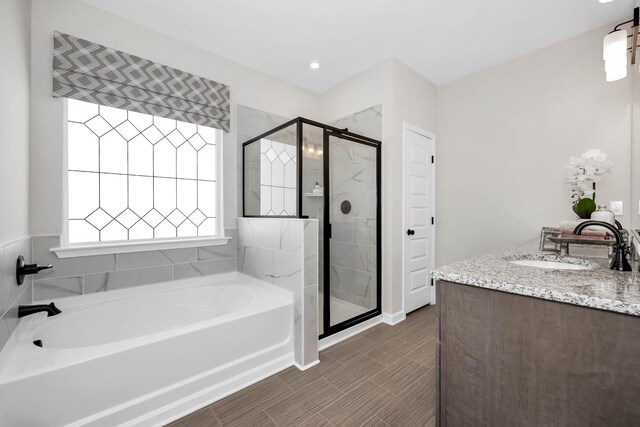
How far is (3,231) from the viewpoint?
130cm

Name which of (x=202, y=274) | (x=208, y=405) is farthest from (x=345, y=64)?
(x=208, y=405)

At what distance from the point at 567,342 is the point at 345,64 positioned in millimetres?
2853

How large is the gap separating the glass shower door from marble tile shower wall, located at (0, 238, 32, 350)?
1911mm

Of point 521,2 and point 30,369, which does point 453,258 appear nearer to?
point 521,2

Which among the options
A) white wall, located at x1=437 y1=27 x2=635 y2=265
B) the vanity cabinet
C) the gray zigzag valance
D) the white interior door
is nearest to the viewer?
the vanity cabinet

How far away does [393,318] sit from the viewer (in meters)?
2.63

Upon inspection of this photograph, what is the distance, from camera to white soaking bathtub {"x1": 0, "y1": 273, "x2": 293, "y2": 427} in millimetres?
1140

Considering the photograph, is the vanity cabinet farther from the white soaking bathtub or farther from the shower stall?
the shower stall

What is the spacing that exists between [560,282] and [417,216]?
210 centimetres

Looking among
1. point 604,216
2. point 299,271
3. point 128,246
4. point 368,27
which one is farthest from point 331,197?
point 604,216

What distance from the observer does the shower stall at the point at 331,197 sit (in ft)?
7.21

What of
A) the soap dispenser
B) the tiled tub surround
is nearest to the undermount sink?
the soap dispenser

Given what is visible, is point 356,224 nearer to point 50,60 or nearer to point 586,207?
point 586,207

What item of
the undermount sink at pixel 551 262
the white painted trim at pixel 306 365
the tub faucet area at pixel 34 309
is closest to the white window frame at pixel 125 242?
the tub faucet area at pixel 34 309
